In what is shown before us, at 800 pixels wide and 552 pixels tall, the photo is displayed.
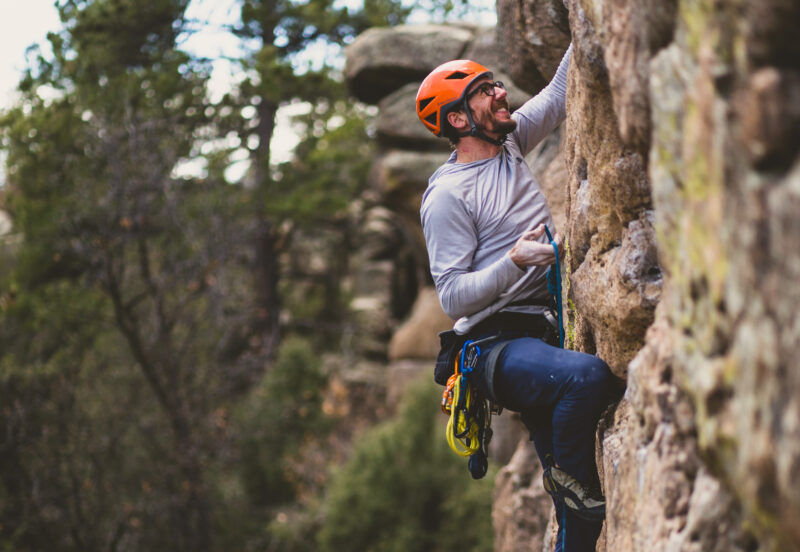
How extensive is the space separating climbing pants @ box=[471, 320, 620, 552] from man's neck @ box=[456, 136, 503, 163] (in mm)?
846

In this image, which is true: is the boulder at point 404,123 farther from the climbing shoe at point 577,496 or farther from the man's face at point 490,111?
the climbing shoe at point 577,496

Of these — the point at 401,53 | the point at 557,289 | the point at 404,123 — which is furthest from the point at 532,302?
the point at 404,123

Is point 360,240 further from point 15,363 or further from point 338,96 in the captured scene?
point 15,363

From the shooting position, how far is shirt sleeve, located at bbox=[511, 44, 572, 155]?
3.82m

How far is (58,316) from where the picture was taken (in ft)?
40.0

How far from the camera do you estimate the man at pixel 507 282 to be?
10.1ft

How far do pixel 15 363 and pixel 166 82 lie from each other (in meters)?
5.11

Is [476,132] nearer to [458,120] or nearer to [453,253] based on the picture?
[458,120]

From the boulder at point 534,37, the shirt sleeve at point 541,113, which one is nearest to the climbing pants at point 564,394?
the shirt sleeve at point 541,113

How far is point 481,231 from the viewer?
3.41 meters

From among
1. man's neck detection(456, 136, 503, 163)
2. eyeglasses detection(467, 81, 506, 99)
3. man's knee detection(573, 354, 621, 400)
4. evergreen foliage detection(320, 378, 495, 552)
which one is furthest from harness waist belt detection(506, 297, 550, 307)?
evergreen foliage detection(320, 378, 495, 552)

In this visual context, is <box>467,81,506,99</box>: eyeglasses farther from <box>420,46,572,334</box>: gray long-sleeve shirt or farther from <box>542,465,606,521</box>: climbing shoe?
<box>542,465,606,521</box>: climbing shoe

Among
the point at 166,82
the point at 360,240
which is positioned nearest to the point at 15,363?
the point at 166,82

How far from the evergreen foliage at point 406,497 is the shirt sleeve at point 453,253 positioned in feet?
24.4
